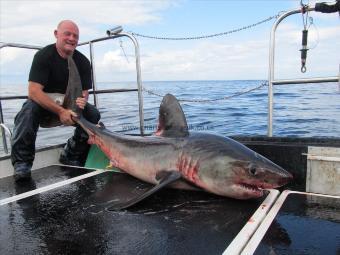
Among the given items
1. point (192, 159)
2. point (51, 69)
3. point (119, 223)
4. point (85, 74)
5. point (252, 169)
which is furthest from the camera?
point (85, 74)

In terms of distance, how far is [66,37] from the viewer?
458 cm

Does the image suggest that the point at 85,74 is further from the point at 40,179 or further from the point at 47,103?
the point at 40,179

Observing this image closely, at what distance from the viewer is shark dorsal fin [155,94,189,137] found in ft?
11.2

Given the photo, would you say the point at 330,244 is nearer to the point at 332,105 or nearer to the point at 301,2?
the point at 301,2

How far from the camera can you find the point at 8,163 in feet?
14.0

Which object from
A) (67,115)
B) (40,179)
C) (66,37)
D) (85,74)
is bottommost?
(40,179)

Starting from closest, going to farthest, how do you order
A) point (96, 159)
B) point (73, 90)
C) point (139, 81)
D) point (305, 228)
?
point (305, 228) → point (73, 90) → point (96, 159) → point (139, 81)

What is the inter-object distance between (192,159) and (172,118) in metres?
0.52

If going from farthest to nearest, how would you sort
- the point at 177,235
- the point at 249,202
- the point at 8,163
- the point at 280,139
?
the point at 8,163 < the point at 280,139 < the point at 249,202 < the point at 177,235

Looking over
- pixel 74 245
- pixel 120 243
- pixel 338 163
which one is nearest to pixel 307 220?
pixel 338 163

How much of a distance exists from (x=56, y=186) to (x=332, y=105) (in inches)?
614

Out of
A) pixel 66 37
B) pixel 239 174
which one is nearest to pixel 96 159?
pixel 66 37

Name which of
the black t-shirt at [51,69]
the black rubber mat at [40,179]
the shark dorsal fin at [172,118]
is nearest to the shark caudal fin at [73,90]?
the black t-shirt at [51,69]

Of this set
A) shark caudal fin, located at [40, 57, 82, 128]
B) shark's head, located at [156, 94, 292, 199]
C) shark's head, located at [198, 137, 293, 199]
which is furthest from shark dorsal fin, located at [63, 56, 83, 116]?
shark's head, located at [198, 137, 293, 199]
